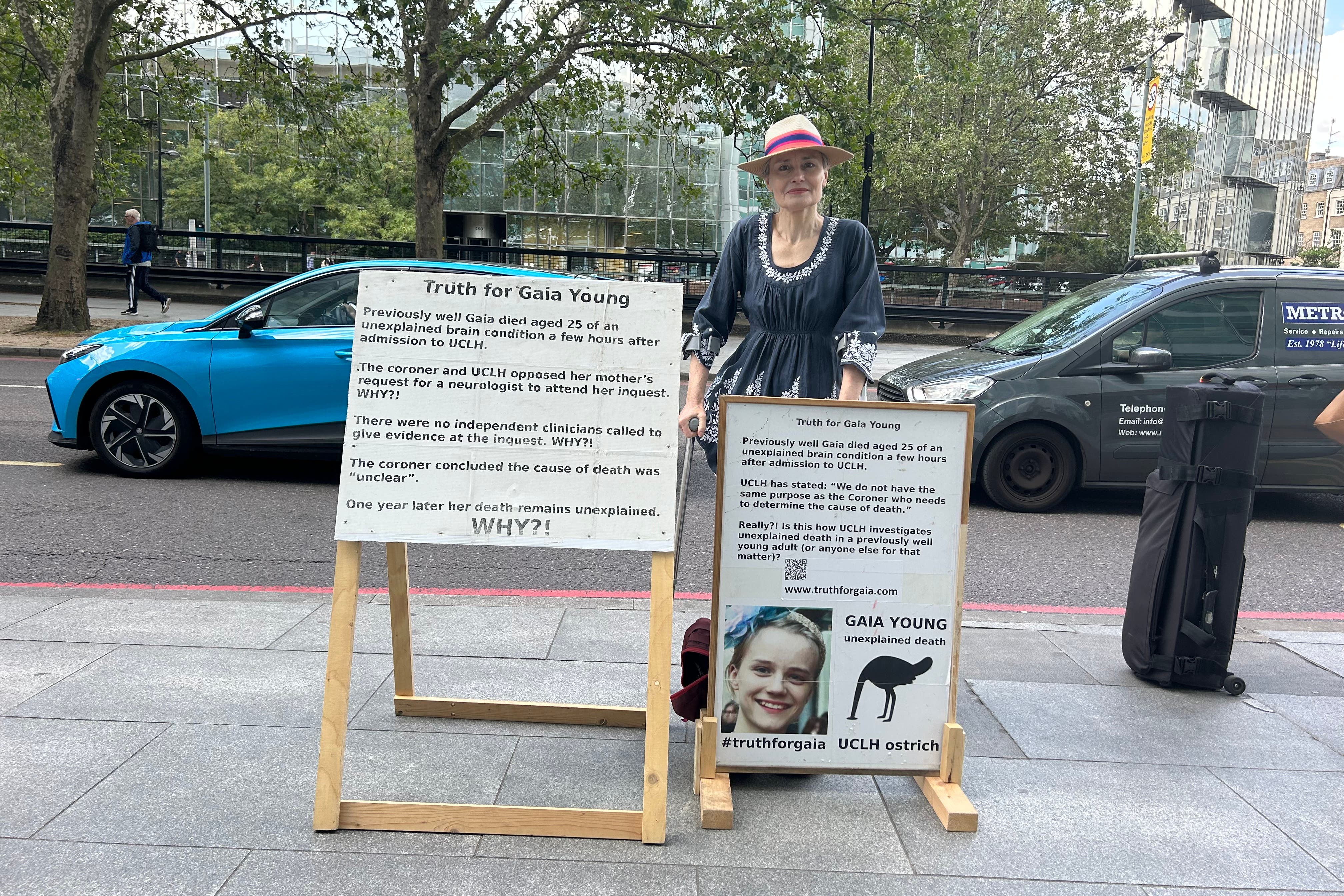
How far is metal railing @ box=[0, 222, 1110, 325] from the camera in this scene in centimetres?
2222

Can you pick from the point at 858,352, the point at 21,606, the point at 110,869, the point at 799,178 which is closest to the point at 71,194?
the point at 21,606

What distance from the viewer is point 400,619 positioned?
3584 millimetres

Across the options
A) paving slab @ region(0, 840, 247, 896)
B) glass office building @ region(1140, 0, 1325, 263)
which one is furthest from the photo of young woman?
glass office building @ region(1140, 0, 1325, 263)

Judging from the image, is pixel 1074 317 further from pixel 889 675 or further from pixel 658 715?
pixel 658 715

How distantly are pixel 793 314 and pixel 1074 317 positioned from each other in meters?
5.55

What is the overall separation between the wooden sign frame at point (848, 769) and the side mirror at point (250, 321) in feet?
18.4

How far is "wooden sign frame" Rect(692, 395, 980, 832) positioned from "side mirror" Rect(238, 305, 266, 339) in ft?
18.4

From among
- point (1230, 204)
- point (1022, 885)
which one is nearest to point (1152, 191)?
point (1230, 204)

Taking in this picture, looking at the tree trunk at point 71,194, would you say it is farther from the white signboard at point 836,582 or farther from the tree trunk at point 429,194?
the white signboard at point 836,582

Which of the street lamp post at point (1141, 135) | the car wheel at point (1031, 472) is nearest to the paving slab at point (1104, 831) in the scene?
the car wheel at point (1031, 472)

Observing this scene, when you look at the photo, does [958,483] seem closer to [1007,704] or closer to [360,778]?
[1007,704]

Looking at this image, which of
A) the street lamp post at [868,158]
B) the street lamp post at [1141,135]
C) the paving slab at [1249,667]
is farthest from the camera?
the street lamp post at [1141,135]

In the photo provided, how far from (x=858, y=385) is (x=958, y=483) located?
47 cm

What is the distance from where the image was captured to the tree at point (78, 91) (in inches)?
635
